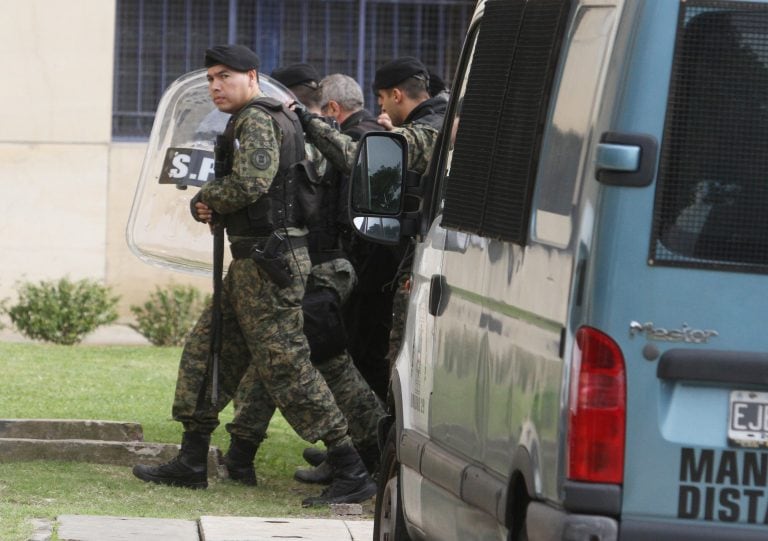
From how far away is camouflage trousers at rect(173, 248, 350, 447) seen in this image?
7645 millimetres

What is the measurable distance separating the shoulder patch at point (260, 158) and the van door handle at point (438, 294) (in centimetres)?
234

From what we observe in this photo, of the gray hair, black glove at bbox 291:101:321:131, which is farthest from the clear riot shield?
black glove at bbox 291:101:321:131

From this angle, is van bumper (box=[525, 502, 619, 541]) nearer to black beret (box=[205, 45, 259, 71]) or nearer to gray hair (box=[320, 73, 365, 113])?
black beret (box=[205, 45, 259, 71])

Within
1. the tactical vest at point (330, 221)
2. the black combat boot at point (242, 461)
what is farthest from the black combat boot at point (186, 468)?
the tactical vest at point (330, 221)

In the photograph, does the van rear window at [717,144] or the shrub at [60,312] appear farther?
the shrub at [60,312]

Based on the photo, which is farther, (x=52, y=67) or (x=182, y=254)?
(x=52, y=67)

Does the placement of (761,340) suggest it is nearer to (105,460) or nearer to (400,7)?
(105,460)

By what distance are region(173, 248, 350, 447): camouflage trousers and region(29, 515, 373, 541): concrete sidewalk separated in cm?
68

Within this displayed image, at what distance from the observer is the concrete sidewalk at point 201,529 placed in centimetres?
646

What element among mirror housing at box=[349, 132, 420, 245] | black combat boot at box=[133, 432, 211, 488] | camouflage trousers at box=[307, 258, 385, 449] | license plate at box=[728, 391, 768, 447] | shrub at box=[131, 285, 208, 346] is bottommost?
shrub at box=[131, 285, 208, 346]

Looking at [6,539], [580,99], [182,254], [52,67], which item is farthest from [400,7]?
[580,99]

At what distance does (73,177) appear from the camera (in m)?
15.6

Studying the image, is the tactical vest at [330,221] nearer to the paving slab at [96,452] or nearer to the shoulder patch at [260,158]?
the shoulder patch at [260,158]

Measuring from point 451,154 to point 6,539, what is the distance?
7.50ft
